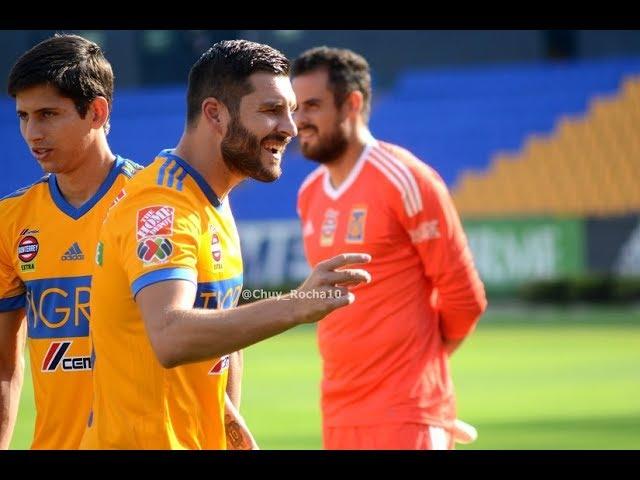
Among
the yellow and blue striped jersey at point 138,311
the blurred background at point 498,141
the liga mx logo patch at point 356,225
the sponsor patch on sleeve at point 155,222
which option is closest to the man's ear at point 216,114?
the yellow and blue striped jersey at point 138,311

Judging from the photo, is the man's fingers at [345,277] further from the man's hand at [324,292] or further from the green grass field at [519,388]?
the green grass field at [519,388]

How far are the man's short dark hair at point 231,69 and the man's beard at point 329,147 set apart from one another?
2485 mm

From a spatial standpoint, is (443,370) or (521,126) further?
(521,126)

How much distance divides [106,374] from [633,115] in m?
30.1

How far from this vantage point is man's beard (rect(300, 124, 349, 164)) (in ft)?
22.0

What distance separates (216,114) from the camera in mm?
4207

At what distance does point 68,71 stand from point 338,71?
2.42 meters

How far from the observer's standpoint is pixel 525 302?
28.2m

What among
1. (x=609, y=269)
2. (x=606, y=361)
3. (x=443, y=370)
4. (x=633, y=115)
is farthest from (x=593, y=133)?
(x=443, y=370)

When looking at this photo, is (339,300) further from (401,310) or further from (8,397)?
(401,310)

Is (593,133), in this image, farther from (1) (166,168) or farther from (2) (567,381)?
(1) (166,168)

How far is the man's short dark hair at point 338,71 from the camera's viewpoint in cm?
692
